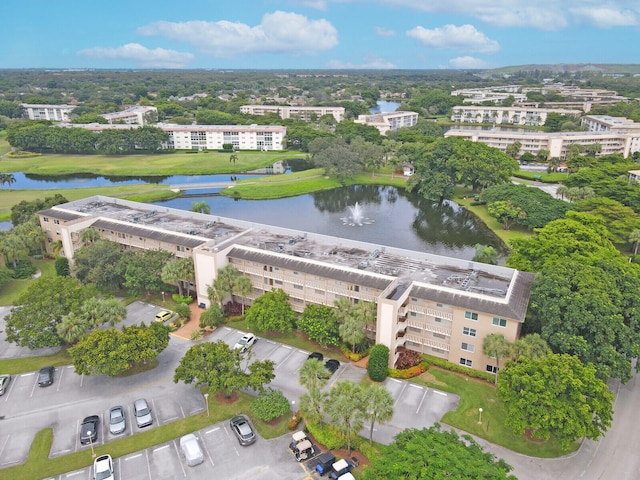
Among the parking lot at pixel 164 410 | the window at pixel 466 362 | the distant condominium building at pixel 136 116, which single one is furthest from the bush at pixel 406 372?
the distant condominium building at pixel 136 116

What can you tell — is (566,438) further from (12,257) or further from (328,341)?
(12,257)

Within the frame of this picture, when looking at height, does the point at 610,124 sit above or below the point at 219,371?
above

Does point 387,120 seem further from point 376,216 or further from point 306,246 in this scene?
point 306,246

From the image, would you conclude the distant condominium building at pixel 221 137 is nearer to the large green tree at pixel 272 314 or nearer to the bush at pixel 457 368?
the large green tree at pixel 272 314

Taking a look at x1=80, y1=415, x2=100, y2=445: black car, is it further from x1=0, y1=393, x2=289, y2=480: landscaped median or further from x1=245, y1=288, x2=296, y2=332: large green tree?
x1=245, y1=288, x2=296, y2=332: large green tree

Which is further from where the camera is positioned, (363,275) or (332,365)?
(363,275)

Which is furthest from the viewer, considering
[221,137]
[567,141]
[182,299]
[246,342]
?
[221,137]

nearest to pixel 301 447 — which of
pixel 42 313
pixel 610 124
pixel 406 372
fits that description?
pixel 406 372
